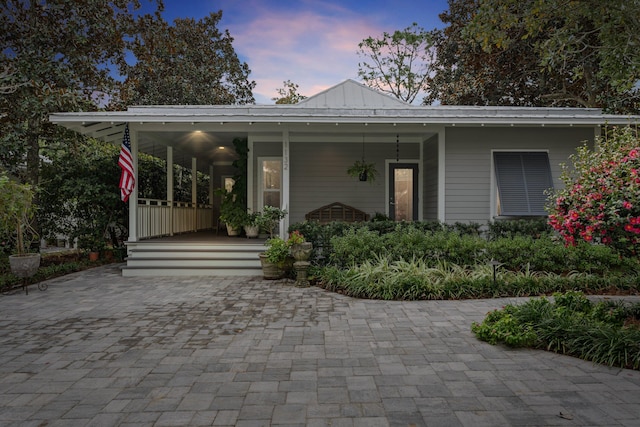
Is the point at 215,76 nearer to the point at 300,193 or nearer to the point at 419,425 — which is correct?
the point at 300,193

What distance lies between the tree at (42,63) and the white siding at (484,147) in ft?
28.6

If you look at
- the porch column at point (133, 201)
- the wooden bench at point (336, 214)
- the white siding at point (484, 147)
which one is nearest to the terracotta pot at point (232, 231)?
the wooden bench at point (336, 214)

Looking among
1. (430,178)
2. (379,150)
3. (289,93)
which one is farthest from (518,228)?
(289,93)

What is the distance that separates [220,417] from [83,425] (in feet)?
2.68

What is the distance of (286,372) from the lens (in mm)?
3072

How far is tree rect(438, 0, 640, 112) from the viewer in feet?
17.5

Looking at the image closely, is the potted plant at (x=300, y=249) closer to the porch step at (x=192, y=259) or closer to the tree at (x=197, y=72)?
the porch step at (x=192, y=259)

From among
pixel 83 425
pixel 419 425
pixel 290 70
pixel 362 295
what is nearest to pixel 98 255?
pixel 362 295

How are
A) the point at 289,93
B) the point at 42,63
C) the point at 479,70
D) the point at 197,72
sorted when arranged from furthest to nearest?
the point at 289,93, the point at 197,72, the point at 479,70, the point at 42,63

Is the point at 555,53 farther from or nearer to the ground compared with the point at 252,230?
farther from the ground

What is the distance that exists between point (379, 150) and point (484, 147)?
8.42ft

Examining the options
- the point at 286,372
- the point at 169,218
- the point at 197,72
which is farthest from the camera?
the point at 197,72

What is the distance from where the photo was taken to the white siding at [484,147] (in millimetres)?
8461

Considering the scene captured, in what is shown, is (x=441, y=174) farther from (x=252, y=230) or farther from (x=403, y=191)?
(x=252, y=230)
